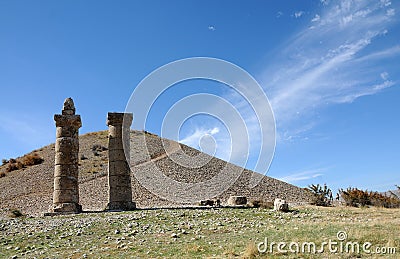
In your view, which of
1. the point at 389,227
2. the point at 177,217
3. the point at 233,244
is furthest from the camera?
the point at 177,217

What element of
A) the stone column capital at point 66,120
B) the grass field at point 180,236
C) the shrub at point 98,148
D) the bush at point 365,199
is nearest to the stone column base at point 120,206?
the grass field at point 180,236

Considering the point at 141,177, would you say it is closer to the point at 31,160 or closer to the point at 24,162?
the point at 31,160

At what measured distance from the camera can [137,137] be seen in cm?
5419

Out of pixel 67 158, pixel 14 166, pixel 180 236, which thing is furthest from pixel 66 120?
pixel 14 166

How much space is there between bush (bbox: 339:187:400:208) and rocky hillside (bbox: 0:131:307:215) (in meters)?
4.16

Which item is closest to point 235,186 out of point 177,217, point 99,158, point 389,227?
point 99,158

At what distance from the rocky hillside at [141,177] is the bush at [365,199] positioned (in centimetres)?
416

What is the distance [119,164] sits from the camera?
74.0 feet

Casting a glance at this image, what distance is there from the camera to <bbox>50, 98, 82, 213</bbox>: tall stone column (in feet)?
70.4

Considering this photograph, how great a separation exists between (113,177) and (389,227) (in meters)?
14.1

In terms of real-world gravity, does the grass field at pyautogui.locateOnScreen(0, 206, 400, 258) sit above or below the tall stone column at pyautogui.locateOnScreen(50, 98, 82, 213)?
below

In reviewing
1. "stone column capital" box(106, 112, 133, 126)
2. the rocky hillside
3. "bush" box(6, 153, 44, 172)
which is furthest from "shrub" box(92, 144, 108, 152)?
"stone column capital" box(106, 112, 133, 126)

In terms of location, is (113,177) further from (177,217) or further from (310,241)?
(310,241)

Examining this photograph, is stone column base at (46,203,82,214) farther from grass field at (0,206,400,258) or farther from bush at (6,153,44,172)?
bush at (6,153,44,172)
